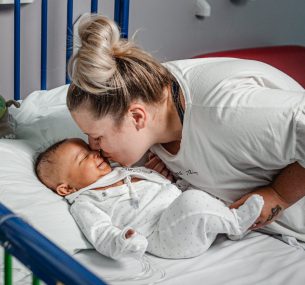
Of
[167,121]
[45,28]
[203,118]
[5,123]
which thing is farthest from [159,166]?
[45,28]

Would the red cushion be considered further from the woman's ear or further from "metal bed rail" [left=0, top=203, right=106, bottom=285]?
"metal bed rail" [left=0, top=203, right=106, bottom=285]

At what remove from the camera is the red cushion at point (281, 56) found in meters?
2.58

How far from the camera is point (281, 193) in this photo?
4.39 feet

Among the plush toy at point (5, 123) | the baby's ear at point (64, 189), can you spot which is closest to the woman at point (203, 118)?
the baby's ear at point (64, 189)

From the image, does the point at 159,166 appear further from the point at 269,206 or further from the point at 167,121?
the point at 269,206

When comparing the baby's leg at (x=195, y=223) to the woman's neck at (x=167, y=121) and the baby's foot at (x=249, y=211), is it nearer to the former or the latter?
the baby's foot at (x=249, y=211)

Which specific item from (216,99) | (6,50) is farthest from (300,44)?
(216,99)

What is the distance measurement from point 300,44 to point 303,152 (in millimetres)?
2043

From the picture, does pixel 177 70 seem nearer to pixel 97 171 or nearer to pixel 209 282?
pixel 97 171

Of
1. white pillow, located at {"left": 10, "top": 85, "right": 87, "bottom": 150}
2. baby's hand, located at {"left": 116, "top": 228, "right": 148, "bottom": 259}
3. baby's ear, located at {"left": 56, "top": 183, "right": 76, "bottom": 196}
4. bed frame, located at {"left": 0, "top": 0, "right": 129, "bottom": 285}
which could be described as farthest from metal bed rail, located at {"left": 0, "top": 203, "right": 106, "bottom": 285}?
white pillow, located at {"left": 10, "top": 85, "right": 87, "bottom": 150}

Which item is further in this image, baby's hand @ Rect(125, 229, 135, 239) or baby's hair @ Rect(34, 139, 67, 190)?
baby's hair @ Rect(34, 139, 67, 190)

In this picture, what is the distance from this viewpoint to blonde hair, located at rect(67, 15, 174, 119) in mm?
1285

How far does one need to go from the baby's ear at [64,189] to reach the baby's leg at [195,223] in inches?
10.4

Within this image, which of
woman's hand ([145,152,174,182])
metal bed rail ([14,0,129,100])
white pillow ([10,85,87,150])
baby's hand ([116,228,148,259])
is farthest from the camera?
metal bed rail ([14,0,129,100])
